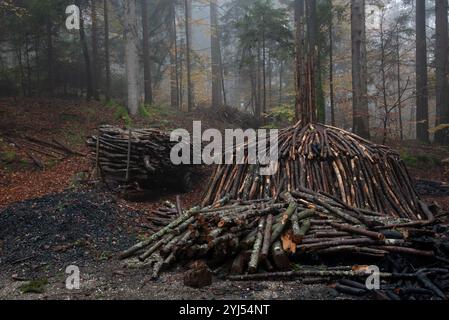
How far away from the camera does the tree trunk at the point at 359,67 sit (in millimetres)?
13172

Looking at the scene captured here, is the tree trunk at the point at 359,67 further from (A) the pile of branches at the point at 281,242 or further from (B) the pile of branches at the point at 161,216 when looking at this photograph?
(A) the pile of branches at the point at 281,242

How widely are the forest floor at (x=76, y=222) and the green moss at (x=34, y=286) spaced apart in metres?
0.01

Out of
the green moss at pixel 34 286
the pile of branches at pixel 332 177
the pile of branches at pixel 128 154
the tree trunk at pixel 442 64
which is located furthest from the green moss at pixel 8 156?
the tree trunk at pixel 442 64

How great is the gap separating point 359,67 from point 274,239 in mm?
10337

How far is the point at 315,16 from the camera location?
609 inches

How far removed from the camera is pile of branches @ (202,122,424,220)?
731 centimetres

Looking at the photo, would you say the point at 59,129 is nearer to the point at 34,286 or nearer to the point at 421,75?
the point at 34,286

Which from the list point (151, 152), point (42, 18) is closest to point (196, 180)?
point (151, 152)

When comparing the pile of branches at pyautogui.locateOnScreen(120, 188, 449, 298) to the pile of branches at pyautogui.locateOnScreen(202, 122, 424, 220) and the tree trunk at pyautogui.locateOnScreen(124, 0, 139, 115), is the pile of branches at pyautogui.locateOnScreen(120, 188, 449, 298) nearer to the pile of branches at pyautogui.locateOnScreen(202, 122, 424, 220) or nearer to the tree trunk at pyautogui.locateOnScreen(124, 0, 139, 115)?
the pile of branches at pyautogui.locateOnScreen(202, 122, 424, 220)

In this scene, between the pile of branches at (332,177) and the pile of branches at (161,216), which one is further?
the pile of branches at (161,216)

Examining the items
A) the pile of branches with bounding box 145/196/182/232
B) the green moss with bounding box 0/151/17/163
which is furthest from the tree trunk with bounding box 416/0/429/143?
the green moss with bounding box 0/151/17/163

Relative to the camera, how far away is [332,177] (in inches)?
298

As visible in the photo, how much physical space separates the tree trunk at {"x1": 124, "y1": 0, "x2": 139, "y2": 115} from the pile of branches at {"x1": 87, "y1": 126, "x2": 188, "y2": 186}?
297 inches

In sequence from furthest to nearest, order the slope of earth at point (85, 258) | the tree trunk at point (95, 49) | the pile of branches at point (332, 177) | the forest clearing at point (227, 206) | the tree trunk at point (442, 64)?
the tree trunk at point (95, 49) < the tree trunk at point (442, 64) < the pile of branches at point (332, 177) < the forest clearing at point (227, 206) < the slope of earth at point (85, 258)
